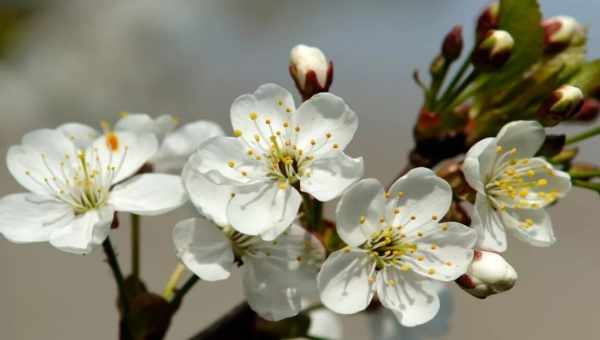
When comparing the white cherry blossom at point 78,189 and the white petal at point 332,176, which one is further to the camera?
the white cherry blossom at point 78,189

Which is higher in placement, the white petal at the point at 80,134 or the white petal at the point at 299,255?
the white petal at the point at 80,134

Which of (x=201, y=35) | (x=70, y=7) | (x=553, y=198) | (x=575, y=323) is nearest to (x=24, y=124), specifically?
(x=70, y=7)

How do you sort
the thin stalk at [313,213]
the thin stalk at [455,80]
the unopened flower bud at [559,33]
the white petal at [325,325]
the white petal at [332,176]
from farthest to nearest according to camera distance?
the white petal at [325,325]
the unopened flower bud at [559,33]
the thin stalk at [455,80]
the thin stalk at [313,213]
the white petal at [332,176]

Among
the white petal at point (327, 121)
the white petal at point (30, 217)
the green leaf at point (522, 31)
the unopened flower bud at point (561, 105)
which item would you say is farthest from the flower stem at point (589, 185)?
the white petal at point (30, 217)

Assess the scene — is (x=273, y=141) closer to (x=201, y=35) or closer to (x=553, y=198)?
(x=553, y=198)

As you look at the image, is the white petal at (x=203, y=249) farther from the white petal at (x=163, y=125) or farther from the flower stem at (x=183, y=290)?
the white petal at (x=163, y=125)

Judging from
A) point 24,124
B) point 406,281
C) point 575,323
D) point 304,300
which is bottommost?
point 575,323

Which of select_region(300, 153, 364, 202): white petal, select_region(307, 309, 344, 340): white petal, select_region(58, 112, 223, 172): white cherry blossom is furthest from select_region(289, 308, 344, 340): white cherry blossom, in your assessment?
select_region(300, 153, 364, 202): white petal

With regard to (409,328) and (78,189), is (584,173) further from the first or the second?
(78,189)
